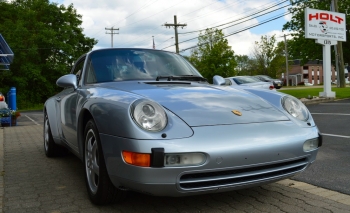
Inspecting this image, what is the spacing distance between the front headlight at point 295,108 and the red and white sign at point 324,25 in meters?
15.6

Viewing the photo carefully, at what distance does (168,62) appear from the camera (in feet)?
A: 14.1

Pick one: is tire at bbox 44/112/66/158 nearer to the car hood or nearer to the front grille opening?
the car hood

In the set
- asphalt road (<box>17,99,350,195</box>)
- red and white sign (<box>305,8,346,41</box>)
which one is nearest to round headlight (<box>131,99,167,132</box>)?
asphalt road (<box>17,99,350,195</box>)

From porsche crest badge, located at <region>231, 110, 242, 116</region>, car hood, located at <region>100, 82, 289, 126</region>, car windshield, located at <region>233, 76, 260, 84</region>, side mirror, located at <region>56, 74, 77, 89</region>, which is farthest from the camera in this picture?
car windshield, located at <region>233, 76, 260, 84</region>

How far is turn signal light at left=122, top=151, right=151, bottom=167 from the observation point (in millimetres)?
2441

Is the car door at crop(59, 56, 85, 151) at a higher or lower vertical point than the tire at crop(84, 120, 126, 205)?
higher

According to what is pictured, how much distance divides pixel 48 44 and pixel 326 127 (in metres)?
35.3

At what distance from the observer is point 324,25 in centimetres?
1844

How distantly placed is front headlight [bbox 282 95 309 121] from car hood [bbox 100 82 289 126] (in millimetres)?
144

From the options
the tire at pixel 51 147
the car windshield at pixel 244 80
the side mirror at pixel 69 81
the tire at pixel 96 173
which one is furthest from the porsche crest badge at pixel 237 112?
the car windshield at pixel 244 80

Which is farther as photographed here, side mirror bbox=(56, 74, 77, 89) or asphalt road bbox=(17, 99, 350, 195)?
side mirror bbox=(56, 74, 77, 89)

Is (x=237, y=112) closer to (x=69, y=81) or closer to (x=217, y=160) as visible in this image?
(x=217, y=160)

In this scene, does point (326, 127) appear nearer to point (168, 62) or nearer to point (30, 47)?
point (168, 62)

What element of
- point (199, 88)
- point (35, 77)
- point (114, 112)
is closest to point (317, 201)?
point (199, 88)
